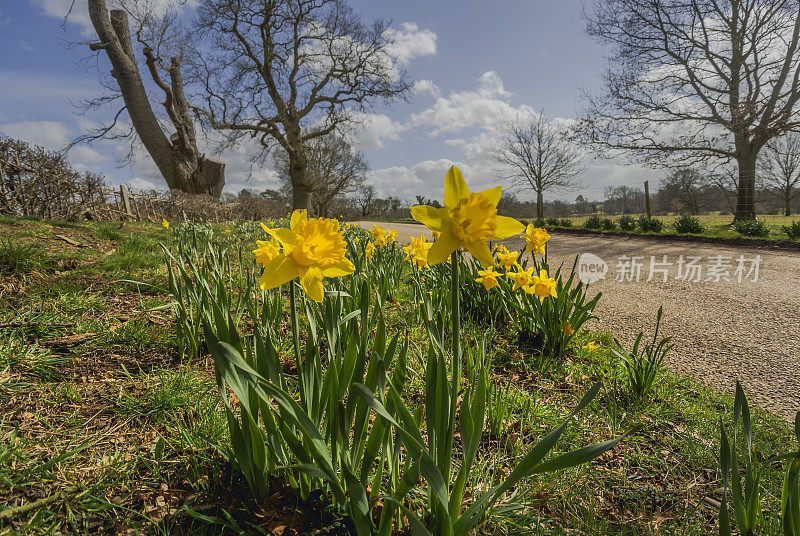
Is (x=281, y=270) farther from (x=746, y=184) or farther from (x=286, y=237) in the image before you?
(x=746, y=184)

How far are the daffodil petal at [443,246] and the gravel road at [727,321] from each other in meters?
2.40

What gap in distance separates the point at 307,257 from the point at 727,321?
4045mm

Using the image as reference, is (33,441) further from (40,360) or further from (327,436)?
(327,436)

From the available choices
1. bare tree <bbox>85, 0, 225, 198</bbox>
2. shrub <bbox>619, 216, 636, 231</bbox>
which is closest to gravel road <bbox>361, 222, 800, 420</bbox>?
shrub <bbox>619, 216, 636, 231</bbox>

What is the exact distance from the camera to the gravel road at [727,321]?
223 cm

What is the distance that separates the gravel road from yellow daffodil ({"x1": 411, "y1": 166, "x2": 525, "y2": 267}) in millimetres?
2342

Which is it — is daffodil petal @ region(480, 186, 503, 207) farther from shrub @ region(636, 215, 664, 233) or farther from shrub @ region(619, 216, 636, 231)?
shrub @ region(619, 216, 636, 231)

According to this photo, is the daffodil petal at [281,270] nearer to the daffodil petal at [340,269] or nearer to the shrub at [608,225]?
the daffodil petal at [340,269]

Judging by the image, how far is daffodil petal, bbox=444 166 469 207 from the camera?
82 centimetres

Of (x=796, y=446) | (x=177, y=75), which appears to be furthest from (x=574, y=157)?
(x=796, y=446)

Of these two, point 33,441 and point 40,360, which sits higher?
point 40,360

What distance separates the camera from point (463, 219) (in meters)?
0.78

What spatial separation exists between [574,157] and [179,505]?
2297 cm

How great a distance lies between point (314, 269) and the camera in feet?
3.17
